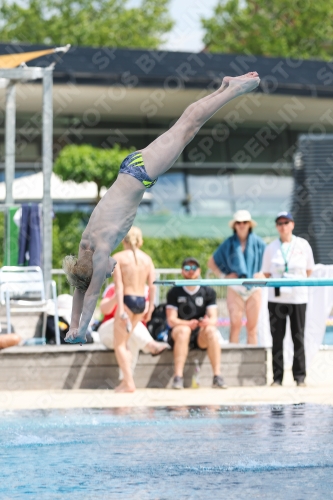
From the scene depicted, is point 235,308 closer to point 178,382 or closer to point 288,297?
point 288,297

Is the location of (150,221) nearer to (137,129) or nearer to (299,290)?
(137,129)

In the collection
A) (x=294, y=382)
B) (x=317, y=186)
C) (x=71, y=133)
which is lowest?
(x=294, y=382)

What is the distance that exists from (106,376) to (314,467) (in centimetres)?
475

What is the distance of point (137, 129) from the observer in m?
25.5

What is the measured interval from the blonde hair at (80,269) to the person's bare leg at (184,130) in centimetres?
68

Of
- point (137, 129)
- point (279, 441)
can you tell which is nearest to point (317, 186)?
point (137, 129)

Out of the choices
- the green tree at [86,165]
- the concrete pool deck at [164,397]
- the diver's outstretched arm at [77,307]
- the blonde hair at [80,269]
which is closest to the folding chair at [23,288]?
the concrete pool deck at [164,397]

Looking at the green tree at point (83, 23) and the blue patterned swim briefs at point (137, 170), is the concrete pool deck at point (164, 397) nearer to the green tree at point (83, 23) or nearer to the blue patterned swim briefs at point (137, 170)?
the blue patterned swim briefs at point (137, 170)

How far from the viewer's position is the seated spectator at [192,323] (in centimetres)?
1011

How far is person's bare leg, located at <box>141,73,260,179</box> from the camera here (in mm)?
6066

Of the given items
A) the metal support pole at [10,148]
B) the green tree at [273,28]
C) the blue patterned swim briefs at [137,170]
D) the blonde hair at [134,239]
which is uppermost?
the green tree at [273,28]

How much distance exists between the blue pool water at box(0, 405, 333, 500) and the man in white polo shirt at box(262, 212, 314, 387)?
5.36 ft

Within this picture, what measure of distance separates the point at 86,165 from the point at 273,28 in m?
23.7

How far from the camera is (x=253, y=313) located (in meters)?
11.0
